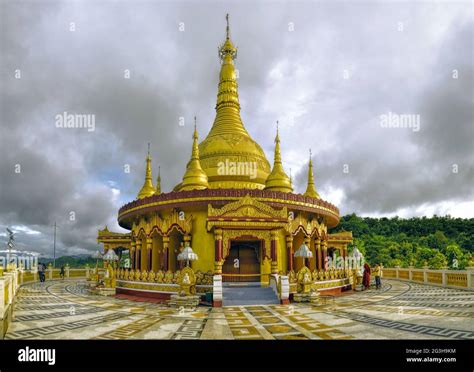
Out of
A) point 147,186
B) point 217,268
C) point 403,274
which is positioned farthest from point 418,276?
point 147,186

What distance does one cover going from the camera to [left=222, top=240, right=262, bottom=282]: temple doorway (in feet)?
73.2

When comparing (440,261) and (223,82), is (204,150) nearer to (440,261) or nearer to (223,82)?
(223,82)

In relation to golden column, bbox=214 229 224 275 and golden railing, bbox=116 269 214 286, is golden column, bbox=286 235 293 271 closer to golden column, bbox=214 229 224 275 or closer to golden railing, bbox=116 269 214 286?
golden column, bbox=214 229 224 275

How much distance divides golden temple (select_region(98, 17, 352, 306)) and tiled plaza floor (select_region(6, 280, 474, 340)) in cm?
372

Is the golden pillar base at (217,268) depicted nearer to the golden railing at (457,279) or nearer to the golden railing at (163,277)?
the golden railing at (163,277)

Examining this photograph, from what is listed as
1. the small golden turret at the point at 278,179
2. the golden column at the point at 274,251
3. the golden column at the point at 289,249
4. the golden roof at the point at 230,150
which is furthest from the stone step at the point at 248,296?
the golden roof at the point at 230,150

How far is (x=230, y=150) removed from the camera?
29.5 meters

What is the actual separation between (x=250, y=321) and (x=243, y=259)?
10.7m

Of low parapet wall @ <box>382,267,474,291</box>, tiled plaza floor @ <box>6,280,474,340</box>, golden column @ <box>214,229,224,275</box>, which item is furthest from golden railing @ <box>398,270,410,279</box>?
golden column @ <box>214,229,224,275</box>

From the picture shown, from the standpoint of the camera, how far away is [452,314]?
509 inches

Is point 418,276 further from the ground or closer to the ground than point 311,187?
closer to the ground

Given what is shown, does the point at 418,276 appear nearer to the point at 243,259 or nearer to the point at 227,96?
the point at 243,259
